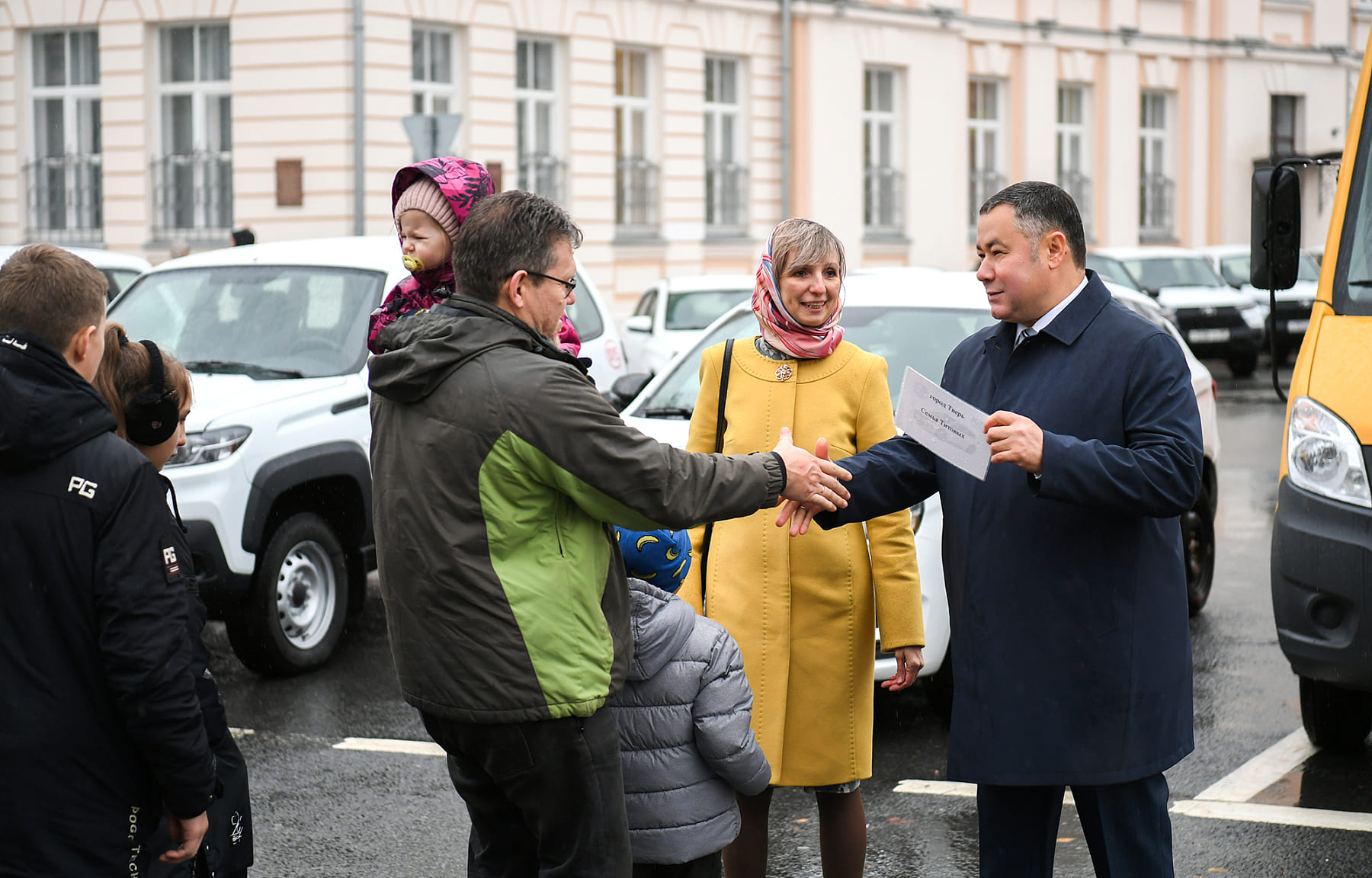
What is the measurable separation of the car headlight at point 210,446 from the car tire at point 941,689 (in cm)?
302

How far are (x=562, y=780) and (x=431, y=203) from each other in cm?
202

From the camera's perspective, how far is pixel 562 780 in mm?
3199

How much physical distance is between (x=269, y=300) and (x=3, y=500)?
5.42m

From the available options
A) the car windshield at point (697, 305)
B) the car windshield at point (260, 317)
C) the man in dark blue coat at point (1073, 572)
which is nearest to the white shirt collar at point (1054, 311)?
the man in dark blue coat at point (1073, 572)

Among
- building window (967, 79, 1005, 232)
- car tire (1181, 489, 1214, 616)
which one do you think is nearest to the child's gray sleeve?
car tire (1181, 489, 1214, 616)

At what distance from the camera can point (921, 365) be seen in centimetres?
681

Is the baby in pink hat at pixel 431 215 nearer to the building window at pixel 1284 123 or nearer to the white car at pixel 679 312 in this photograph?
the white car at pixel 679 312

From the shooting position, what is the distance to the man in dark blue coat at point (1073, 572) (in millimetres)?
3598

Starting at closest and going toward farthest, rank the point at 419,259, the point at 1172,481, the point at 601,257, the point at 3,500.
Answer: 1. the point at 3,500
2. the point at 1172,481
3. the point at 419,259
4. the point at 601,257

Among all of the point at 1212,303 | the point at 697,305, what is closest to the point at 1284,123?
the point at 1212,303

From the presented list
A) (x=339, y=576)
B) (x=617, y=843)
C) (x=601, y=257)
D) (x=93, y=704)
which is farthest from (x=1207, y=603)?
(x=601, y=257)

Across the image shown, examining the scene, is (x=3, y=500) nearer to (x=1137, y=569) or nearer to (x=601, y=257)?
(x=1137, y=569)

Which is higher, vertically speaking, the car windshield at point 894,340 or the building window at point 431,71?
the building window at point 431,71

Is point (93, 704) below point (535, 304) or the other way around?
below
